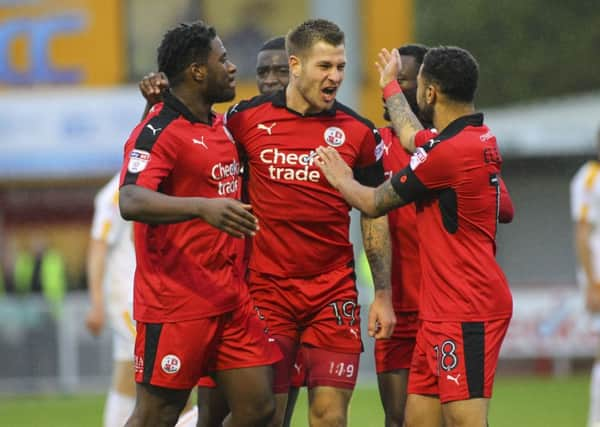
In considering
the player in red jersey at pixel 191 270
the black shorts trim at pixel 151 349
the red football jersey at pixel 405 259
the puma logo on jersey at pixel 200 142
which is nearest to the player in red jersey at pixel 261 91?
the player in red jersey at pixel 191 270

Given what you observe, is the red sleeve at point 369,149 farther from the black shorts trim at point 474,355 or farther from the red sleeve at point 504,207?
the black shorts trim at point 474,355

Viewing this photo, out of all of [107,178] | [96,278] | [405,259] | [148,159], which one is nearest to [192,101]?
[148,159]

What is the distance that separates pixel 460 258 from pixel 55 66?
651 inches

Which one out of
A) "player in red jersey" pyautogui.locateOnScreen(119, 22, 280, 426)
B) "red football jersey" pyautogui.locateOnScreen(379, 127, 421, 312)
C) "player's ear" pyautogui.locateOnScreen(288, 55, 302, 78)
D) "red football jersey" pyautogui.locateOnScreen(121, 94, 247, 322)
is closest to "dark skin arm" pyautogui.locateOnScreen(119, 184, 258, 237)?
"player in red jersey" pyautogui.locateOnScreen(119, 22, 280, 426)

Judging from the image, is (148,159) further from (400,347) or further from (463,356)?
(400,347)

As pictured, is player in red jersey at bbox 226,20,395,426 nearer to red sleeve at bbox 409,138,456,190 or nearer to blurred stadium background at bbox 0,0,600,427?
red sleeve at bbox 409,138,456,190

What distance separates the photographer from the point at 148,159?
23.0ft

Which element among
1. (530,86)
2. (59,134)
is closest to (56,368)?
(59,134)

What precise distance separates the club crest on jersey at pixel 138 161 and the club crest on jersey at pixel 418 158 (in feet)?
4.53

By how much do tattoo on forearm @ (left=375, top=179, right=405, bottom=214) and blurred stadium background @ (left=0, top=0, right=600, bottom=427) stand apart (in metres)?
6.39

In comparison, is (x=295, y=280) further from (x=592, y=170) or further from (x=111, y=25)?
(x=111, y=25)

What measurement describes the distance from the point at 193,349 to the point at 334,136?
1.44 m

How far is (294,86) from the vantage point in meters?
7.91

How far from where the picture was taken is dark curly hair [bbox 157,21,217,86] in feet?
24.4
